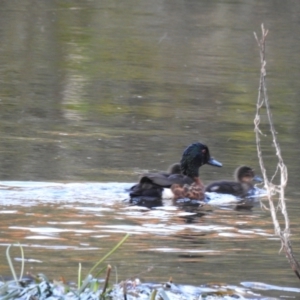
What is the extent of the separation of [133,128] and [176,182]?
3.78 m

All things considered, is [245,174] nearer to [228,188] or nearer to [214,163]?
[214,163]

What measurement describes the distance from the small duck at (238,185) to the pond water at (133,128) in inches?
12.4

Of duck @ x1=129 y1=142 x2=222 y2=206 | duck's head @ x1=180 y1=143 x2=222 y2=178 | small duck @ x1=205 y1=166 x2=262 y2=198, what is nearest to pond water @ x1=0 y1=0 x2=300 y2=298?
duck @ x1=129 y1=142 x2=222 y2=206

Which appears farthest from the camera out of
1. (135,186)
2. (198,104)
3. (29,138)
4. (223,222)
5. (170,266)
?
(198,104)

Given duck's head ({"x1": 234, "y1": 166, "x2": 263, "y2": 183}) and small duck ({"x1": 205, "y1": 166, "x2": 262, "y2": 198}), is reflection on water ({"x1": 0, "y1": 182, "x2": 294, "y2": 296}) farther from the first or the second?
duck's head ({"x1": 234, "y1": 166, "x2": 263, "y2": 183})

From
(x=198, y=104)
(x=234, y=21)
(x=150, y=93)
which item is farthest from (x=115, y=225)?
(x=234, y=21)

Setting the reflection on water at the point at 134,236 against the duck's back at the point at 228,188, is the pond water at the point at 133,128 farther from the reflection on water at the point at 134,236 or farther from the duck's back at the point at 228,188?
the duck's back at the point at 228,188

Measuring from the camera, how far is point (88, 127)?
14.2 metres

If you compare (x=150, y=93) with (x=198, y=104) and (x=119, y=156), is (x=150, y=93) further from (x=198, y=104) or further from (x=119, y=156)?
(x=119, y=156)

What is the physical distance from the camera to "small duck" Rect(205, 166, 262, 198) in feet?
35.7

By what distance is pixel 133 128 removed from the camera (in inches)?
562

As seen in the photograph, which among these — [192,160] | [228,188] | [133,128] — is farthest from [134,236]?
[133,128]

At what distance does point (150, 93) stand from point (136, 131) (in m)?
3.97

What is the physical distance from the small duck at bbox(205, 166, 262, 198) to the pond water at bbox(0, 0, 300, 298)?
31 centimetres
